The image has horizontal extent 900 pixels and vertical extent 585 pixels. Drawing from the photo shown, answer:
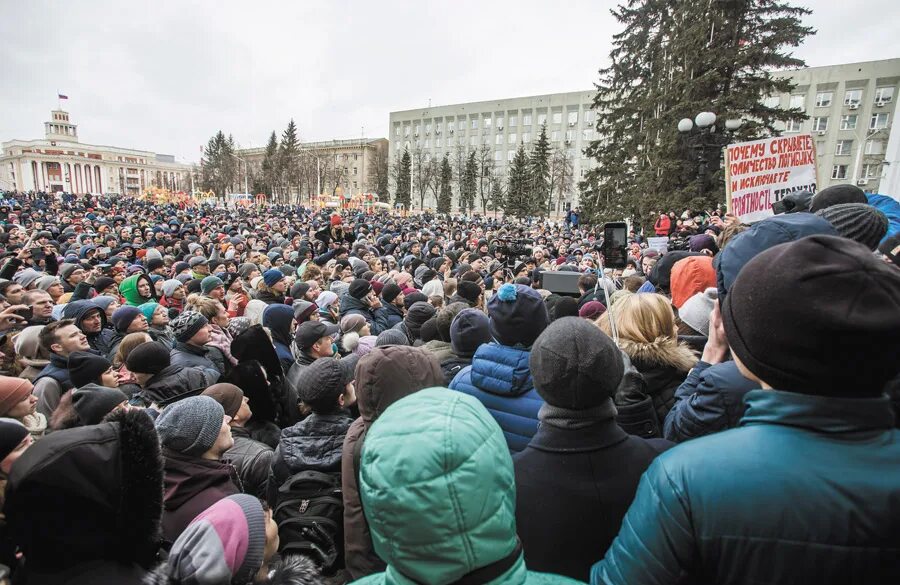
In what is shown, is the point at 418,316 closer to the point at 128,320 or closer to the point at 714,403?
the point at 128,320

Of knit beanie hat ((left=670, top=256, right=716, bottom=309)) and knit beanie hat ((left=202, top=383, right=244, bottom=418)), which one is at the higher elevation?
knit beanie hat ((left=670, top=256, right=716, bottom=309))

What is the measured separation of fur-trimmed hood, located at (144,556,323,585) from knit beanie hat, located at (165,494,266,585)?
0.06 feet

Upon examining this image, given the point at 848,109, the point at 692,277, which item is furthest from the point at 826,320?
the point at 848,109

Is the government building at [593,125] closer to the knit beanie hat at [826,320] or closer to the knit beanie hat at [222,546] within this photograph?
the knit beanie hat at [826,320]

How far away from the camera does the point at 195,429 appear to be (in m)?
2.22

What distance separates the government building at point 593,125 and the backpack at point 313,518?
54.5ft

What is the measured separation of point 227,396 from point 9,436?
1.22 m

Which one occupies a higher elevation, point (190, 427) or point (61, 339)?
point (190, 427)

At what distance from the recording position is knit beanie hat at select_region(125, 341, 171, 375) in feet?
11.3

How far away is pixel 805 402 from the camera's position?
3.26ft

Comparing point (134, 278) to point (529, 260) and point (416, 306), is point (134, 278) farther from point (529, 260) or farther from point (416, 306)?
point (529, 260)

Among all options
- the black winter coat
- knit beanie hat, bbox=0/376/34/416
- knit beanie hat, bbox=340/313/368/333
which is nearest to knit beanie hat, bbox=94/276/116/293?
knit beanie hat, bbox=340/313/368/333

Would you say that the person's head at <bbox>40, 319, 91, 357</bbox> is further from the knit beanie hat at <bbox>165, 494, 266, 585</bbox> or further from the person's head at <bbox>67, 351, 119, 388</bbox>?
the knit beanie hat at <bbox>165, 494, 266, 585</bbox>

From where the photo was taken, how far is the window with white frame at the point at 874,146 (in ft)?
168
